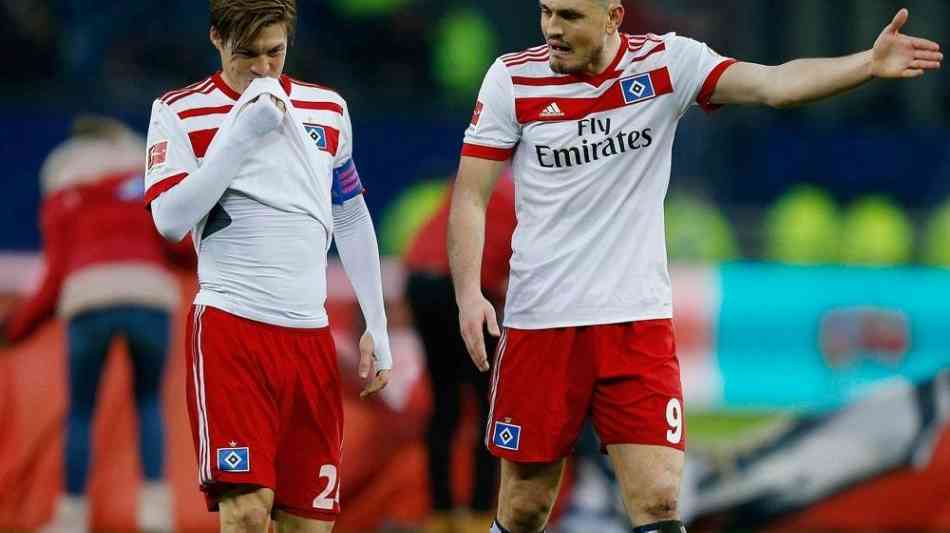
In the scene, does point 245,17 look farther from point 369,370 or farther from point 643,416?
point 643,416

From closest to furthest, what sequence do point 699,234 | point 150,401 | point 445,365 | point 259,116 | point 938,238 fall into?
point 259,116 → point 150,401 → point 445,365 → point 699,234 → point 938,238

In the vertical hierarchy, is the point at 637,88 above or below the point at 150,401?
above

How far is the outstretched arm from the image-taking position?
468 centimetres

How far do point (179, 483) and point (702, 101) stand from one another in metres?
4.28

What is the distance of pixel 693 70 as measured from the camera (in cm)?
517

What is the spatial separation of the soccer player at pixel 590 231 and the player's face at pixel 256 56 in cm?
75

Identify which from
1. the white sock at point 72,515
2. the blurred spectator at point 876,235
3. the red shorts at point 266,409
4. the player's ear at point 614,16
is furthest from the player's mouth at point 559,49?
the blurred spectator at point 876,235

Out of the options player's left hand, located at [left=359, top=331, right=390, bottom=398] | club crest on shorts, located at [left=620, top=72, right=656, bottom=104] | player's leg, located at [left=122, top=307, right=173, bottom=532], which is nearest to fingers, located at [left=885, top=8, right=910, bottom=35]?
club crest on shorts, located at [left=620, top=72, right=656, bottom=104]

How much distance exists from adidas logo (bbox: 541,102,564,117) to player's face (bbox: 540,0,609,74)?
0.37 ft

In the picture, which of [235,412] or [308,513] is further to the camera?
[308,513]

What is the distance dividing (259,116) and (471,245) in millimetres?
898

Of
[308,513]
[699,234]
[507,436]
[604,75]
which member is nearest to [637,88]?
[604,75]

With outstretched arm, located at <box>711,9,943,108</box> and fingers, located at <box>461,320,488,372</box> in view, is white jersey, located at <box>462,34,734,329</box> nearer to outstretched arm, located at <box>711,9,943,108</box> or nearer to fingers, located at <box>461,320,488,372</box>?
outstretched arm, located at <box>711,9,943,108</box>

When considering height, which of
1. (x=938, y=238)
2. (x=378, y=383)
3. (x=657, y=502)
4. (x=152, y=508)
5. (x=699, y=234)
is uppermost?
(x=378, y=383)
